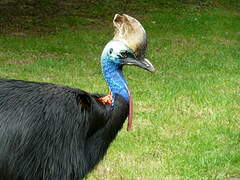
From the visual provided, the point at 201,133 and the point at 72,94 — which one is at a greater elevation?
the point at 72,94

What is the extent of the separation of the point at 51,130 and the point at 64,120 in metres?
0.11

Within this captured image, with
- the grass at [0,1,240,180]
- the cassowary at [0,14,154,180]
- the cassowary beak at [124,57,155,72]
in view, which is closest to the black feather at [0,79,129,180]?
the cassowary at [0,14,154,180]

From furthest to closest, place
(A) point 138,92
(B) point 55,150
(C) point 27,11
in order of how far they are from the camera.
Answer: (C) point 27,11 < (A) point 138,92 < (B) point 55,150

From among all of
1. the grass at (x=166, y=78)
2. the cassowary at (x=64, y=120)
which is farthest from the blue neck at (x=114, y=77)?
the grass at (x=166, y=78)

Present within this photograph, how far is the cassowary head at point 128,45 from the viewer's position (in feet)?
13.0

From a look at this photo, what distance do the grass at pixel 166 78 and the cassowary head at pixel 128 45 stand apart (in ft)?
4.50

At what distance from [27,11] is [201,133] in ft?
33.4

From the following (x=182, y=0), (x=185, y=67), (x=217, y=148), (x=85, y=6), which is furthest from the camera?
(x=182, y=0)

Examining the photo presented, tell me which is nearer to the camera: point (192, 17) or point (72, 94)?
point (72, 94)

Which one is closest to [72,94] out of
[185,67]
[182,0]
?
[185,67]

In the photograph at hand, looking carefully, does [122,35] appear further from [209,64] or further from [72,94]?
[209,64]

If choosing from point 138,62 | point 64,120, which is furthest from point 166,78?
point 64,120

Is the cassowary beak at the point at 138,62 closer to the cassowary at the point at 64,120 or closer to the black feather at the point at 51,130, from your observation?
the cassowary at the point at 64,120

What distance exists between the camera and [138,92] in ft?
27.4
